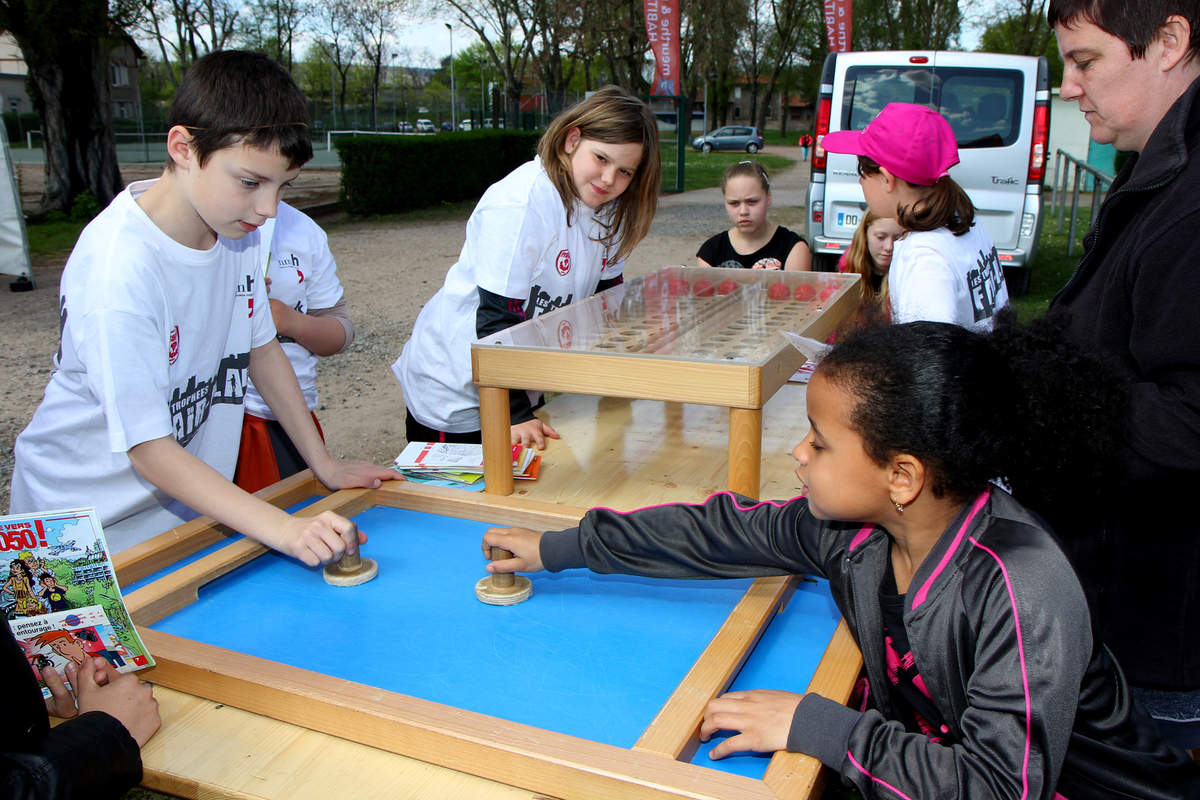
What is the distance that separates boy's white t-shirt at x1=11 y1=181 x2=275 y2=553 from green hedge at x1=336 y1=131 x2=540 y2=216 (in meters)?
12.7

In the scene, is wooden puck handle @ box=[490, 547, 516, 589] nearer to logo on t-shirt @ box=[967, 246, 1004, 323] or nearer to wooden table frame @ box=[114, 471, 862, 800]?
wooden table frame @ box=[114, 471, 862, 800]

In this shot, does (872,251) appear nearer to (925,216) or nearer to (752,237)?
(752,237)

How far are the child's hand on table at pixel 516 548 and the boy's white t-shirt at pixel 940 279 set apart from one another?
102cm

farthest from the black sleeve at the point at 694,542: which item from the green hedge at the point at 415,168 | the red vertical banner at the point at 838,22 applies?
the red vertical banner at the point at 838,22

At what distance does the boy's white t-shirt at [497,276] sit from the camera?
234cm

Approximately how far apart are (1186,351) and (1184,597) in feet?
1.37

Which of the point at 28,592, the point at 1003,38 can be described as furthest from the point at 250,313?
the point at 1003,38

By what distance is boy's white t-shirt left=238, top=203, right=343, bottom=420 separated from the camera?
262cm

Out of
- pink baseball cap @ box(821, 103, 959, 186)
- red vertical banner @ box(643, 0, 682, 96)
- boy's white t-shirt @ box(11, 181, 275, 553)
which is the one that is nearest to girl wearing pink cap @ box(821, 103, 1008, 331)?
pink baseball cap @ box(821, 103, 959, 186)

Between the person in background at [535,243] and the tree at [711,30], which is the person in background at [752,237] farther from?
the tree at [711,30]

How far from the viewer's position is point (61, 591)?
1241mm

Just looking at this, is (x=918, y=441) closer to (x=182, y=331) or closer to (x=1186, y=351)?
(x=1186, y=351)

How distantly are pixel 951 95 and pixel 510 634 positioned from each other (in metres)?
7.75

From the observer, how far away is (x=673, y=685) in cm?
134
